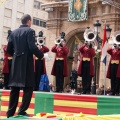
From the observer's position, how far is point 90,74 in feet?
36.2

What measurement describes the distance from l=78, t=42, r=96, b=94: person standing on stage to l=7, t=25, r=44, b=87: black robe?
491 centimetres

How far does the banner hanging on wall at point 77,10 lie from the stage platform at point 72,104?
44.6 feet

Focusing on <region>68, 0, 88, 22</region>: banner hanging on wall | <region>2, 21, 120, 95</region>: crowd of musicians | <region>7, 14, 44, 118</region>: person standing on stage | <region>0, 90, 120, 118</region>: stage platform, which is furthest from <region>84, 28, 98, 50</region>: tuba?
<region>68, 0, 88, 22</region>: banner hanging on wall

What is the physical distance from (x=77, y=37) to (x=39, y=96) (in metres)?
14.9

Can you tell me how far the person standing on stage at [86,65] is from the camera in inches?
427

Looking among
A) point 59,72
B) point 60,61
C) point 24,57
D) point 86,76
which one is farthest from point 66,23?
point 24,57

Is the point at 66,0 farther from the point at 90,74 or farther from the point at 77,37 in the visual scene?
the point at 90,74

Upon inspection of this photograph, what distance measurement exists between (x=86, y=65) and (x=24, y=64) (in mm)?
5250

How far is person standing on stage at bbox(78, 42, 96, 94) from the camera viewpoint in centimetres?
1084

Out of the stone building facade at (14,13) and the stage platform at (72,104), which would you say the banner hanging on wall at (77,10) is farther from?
the stone building facade at (14,13)

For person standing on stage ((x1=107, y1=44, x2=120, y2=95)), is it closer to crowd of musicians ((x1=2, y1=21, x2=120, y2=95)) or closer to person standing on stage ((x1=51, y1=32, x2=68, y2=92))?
crowd of musicians ((x1=2, y1=21, x2=120, y2=95))

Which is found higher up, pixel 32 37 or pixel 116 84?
pixel 32 37

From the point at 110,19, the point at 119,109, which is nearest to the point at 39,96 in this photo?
the point at 119,109

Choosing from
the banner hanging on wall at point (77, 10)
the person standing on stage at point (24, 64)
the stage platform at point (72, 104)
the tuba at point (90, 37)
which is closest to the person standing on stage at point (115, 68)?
the tuba at point (90, 37)
